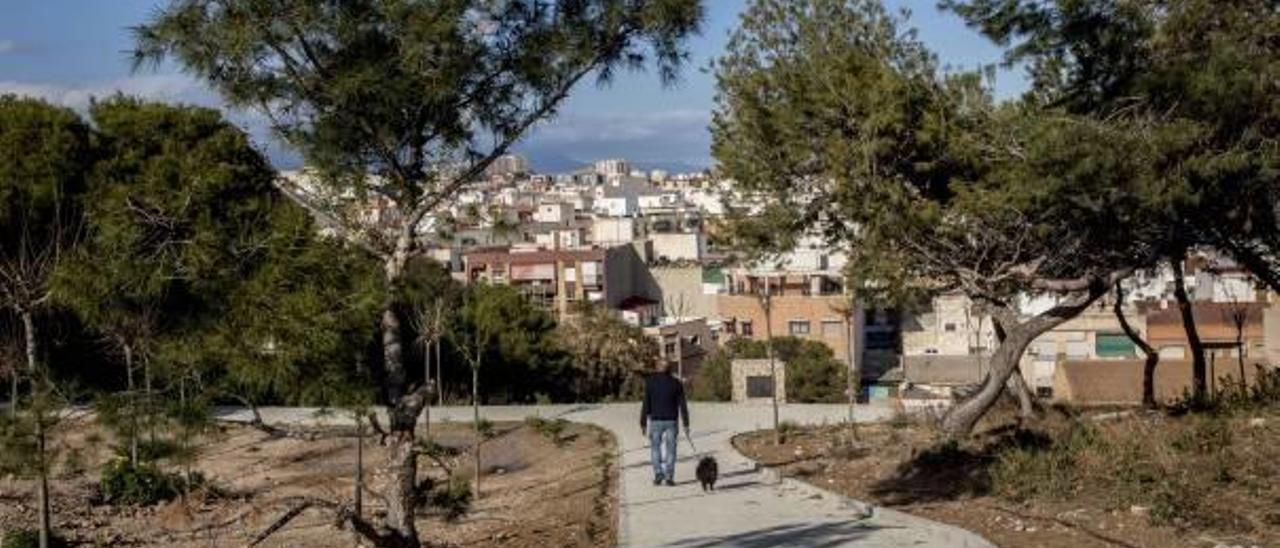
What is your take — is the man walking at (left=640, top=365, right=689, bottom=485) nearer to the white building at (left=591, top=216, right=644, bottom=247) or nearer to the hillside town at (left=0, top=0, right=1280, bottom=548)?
the hillside town at (left=0, top=0, right=1280, bottom=548)

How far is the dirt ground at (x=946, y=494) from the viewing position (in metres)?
9.88

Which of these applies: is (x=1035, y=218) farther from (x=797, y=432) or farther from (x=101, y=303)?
(x=101, y=303)

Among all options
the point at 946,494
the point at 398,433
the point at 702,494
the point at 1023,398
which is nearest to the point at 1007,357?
the point at 1023,398

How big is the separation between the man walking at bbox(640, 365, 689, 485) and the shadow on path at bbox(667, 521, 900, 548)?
8.82 ft

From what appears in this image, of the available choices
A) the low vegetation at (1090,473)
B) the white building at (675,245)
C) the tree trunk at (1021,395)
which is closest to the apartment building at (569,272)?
the white building at (675,245)

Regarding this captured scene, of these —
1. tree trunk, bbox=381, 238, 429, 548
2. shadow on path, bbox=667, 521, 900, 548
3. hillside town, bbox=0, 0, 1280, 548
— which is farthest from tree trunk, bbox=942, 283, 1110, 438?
tree trunk, bbox=381, 238, 429, 548

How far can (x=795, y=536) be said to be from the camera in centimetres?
1084

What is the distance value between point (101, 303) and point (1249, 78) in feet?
26.2

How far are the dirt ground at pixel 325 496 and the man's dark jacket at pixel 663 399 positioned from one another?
98 cm

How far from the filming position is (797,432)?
18484 mm

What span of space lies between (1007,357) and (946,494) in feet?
7.96

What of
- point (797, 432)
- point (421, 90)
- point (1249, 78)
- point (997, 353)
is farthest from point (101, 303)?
point (797, 432)

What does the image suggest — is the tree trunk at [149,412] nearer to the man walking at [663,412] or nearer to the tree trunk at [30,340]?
the tree trunk at [30,340]

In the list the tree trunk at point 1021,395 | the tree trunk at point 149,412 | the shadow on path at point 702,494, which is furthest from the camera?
the tree trunk at point 1021,395
